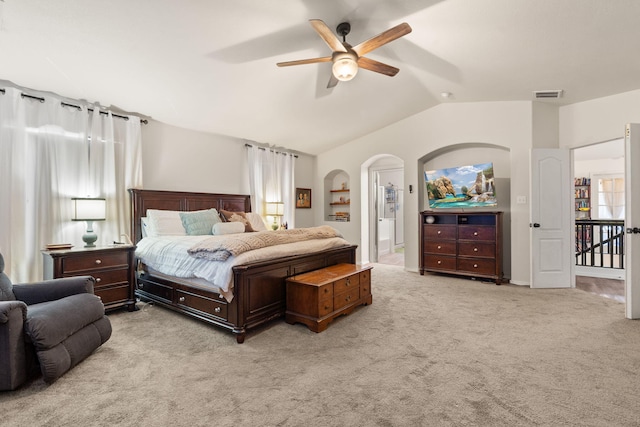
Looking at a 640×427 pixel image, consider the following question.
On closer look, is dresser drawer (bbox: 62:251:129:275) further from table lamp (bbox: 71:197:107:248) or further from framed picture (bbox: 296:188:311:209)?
framed picture (bbox: 296:188:311:209)

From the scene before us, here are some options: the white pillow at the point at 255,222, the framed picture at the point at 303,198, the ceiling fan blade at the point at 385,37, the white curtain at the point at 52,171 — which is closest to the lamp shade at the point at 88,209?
the white curtain at the point at 52,171

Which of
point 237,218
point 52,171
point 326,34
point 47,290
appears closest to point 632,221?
point 326,34

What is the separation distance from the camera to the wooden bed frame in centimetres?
270

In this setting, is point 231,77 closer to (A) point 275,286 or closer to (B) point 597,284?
(A) point 275,286

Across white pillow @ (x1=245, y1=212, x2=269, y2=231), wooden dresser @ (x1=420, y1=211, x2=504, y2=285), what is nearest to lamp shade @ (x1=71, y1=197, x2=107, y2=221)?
white pillow @ (x1=245, y1=212, x2=269, y2=231)

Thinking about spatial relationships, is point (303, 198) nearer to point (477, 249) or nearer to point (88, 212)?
point (477, 249)

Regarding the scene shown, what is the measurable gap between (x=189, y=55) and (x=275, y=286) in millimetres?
2495

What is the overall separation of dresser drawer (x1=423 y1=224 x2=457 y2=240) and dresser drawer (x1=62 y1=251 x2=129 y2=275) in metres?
4.53

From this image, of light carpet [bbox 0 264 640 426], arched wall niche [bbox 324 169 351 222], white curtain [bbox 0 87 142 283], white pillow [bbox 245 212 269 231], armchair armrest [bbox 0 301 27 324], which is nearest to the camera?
light carpet [bbox 0 264 640 426]

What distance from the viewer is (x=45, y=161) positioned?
11.5ft

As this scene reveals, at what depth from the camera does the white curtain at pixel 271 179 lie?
232 inches

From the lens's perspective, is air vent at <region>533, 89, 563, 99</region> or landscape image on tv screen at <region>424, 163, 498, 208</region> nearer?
air vent at <region>533, 89, 563, 99</region>

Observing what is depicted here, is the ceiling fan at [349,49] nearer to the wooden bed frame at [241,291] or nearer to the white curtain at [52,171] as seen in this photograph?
the wooden bed frame at [241,291]

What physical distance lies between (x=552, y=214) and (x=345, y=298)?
3474mm
